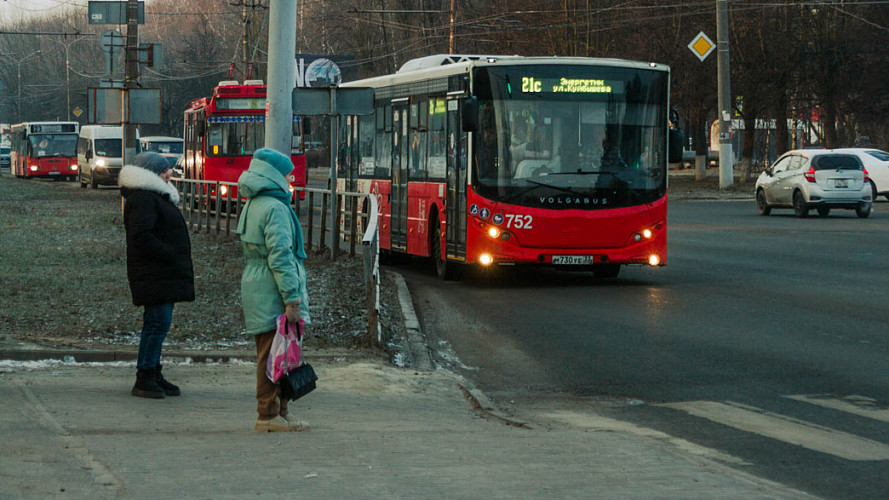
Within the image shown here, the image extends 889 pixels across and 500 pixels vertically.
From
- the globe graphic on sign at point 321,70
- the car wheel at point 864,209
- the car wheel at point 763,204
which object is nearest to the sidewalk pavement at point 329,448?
the car wheel at point 864,209

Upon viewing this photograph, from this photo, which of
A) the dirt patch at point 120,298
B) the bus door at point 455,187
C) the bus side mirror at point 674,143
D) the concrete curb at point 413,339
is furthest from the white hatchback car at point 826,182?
the concrete curb at point 413,339

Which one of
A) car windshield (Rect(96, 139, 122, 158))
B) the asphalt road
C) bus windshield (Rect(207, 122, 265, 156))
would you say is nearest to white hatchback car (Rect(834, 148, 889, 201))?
bus windshield (Rect(207, 122, 265, 156))

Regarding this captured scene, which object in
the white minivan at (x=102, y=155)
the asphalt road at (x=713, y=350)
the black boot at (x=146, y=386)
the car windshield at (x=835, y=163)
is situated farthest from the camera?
the white minivan at (x=102, y=155)

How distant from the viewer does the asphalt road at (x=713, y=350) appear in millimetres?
7801

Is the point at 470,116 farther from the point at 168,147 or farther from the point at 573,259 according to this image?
the point at 168,147

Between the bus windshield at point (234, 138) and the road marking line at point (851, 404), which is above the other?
the bus windshield at point (234, 138)

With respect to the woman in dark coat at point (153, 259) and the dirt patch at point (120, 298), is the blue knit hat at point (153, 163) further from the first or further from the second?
the dirt patch at point (120, 298)

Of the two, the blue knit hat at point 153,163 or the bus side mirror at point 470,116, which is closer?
the blue knit hat at point 153,163

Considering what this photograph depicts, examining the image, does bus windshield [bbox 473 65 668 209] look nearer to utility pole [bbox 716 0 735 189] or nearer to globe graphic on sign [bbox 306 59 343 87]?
utility pole [bbox 716 0 735 189]

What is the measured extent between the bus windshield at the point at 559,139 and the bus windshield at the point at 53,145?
184 ft

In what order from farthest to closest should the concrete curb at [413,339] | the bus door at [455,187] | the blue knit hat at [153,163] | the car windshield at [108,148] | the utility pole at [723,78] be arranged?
1. the car windshield at [108,148]
2. the utility pole at [723,78]
3. the bus door at [455,187]
4. the concrete curb at [413,339]
5. the blue knit hat at [153,163]

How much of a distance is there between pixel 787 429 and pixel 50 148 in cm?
6557

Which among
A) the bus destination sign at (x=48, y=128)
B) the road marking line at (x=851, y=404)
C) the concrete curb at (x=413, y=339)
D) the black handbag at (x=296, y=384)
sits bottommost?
the road marking line at (x=851, y=404)

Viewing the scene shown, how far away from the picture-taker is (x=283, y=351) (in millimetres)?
7398
